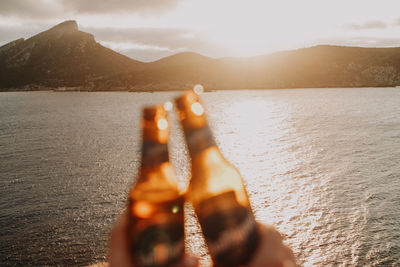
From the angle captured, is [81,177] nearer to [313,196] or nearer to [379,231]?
[313,196]

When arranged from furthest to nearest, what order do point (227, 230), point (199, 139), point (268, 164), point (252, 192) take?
point (268, 164) → point (252, 192) → point (199, 139) → point (227, 230)

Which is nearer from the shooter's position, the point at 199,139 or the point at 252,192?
the point at 199,139

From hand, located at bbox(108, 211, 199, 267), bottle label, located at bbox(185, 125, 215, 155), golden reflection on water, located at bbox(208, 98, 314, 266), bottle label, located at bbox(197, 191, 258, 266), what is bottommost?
golden reflection on water, located at bbox(208, 98, 314, 266)

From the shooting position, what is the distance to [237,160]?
47.1 meters

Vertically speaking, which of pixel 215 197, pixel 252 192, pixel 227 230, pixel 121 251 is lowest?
pixel 252 192

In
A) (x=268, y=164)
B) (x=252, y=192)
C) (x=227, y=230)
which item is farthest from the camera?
(x=268, y=164)

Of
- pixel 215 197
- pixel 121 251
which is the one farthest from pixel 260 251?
pixel 121 251

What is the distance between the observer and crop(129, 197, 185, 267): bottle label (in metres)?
1.30

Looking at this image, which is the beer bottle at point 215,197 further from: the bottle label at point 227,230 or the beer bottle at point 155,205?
the beer bottle at point 155,205

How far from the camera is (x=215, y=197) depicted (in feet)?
4.03

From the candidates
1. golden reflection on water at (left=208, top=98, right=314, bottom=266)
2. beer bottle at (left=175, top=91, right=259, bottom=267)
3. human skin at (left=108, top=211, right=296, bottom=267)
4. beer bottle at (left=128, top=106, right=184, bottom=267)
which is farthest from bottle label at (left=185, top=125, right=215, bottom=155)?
golden reflection on water at (left=208, top=98, right=314, bottom=266)

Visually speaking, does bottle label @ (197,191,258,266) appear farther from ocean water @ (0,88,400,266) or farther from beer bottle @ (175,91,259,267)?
ocean water @ (0,88,400,266)

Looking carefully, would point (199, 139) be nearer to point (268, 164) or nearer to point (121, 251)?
point (121, 251)

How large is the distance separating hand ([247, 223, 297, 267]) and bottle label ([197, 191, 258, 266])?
37 mm
